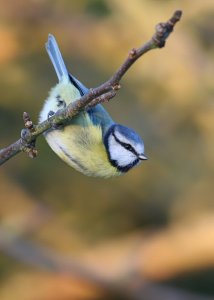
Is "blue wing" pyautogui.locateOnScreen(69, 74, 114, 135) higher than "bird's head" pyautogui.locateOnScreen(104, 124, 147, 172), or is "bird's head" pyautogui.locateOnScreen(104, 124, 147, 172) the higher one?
"blue wing" pyautogui.locateOnScreen(69, 74, 114, 135)

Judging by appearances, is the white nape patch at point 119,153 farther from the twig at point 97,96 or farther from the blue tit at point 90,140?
the twig at point 97,96

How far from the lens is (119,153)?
2197 millimetres

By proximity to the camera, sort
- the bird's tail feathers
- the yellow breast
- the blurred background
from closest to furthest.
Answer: the yellow breast → the bird's tail feathers → the blurred background

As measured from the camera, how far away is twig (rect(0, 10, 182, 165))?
4.28 feet

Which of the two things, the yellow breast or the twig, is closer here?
the twig

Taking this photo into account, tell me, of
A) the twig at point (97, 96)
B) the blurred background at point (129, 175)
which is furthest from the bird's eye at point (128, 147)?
the blurred background at point (129, 175)

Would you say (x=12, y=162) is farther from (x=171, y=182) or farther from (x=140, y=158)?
(x=140, y=158)

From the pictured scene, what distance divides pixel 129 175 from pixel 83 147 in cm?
301

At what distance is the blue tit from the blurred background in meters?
2.37

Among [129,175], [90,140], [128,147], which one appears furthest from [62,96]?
[129,175]

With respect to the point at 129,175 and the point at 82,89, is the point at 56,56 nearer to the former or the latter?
the point at 82,89

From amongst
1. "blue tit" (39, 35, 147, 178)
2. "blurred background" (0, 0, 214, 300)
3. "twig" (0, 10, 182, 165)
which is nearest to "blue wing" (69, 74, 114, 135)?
"blue tit" (39, 35, 147, 178)

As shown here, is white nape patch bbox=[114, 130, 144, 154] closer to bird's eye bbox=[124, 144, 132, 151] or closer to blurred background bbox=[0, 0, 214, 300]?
bird's eye bbox=[124, 144, 132, 151]

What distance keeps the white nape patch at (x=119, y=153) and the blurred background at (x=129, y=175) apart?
241 cm
